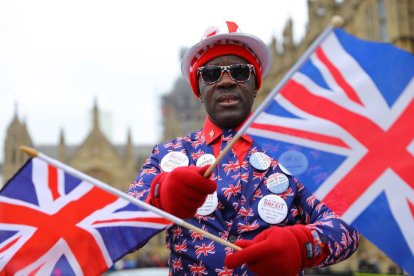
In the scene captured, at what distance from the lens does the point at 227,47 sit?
2.62 meters

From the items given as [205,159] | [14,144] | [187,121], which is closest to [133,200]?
[205,159]

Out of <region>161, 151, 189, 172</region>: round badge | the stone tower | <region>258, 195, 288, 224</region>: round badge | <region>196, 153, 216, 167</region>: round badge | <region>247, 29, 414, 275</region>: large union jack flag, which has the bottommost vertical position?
the stone tower

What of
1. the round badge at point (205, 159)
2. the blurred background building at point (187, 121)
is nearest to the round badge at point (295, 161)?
the round badge at point (205, 159)

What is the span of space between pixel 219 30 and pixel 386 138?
801mm

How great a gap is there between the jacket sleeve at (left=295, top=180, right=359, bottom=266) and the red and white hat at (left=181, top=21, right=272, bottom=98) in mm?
561

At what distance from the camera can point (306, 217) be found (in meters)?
2.48

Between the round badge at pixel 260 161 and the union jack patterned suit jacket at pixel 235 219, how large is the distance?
2cm

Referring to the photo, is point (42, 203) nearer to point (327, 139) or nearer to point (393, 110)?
point (327, 139)

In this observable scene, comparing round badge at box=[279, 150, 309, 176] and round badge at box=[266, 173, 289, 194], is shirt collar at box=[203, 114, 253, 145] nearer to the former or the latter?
round badge at box=[266, 173, 289, 194]

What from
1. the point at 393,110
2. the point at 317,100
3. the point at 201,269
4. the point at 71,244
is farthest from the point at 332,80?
the point at 71,244

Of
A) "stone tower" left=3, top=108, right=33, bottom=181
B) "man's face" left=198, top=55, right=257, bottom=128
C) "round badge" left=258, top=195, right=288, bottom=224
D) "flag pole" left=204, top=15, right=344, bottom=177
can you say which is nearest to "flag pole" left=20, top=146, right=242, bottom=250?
"flag pole" left=204, top=15, right=344, bottom=177

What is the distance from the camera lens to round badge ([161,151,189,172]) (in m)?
2.54

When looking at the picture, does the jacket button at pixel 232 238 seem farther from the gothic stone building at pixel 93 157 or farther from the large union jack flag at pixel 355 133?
the gothic stone building at pixel 93 157

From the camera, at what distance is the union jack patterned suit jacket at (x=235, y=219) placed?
7.74 feet
